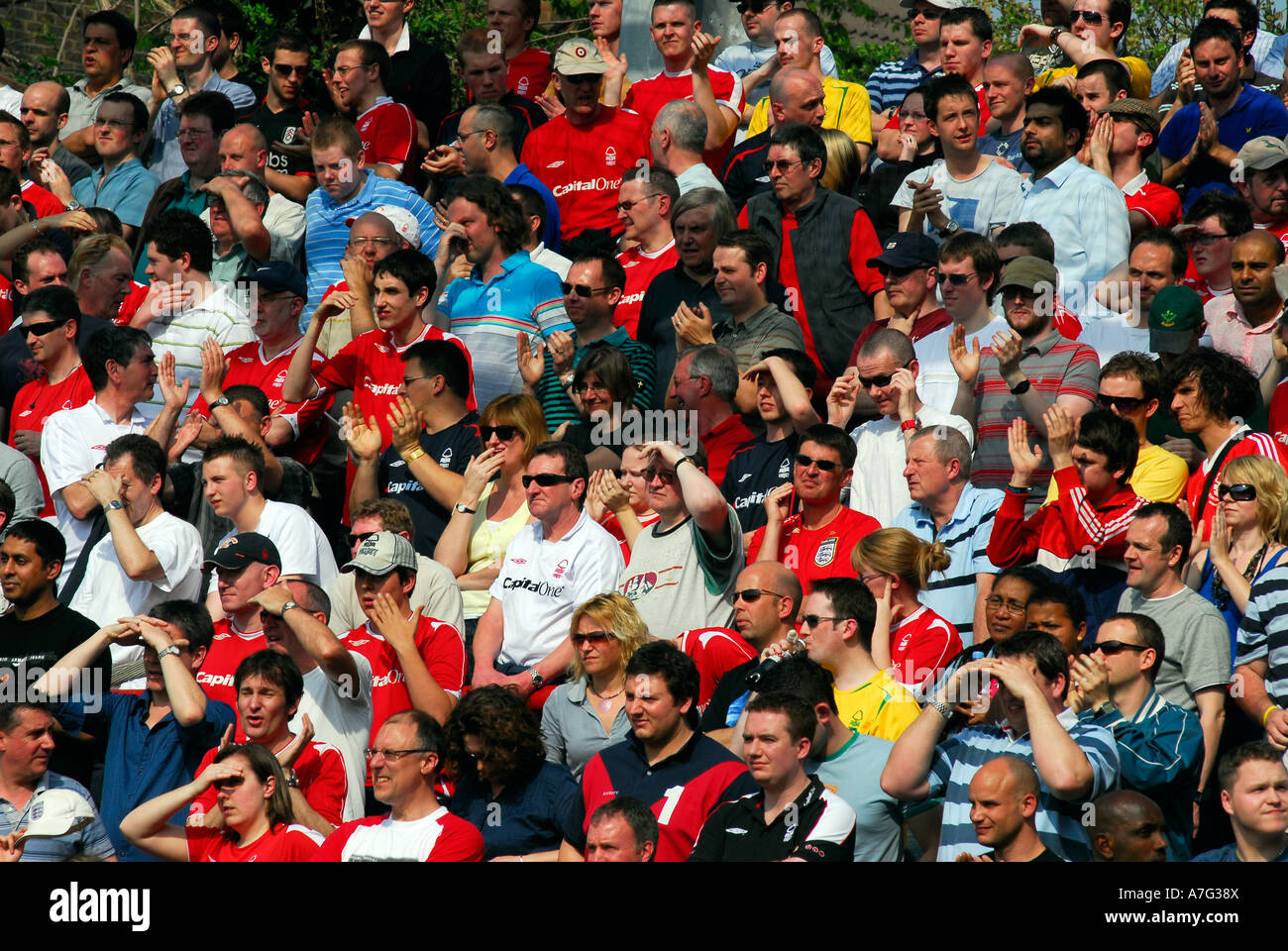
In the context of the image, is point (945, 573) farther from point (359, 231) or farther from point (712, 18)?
point (712, 18)

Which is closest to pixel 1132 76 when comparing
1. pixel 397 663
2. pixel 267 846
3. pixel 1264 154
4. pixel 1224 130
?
pixel 1224 130

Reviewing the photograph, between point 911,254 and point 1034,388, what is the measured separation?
129cm

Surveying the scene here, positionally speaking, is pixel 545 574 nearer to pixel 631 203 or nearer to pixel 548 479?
pixel 548 479

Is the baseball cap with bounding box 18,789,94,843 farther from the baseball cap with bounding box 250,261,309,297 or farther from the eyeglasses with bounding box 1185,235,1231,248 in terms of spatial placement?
the eyeglasses with bounding box 1185,235,1231,248

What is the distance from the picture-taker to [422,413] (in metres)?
10.7

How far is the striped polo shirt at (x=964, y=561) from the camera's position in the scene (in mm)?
8883

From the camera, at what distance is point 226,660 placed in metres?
9.09

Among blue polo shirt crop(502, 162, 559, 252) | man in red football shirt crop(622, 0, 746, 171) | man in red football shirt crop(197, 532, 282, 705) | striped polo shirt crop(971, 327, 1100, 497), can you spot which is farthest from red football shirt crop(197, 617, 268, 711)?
man in red football shirt crop(622, 0, 746, 171)

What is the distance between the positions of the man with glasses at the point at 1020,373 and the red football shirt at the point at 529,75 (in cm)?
571

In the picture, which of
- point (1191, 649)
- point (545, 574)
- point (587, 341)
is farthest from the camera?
point (587, 341)

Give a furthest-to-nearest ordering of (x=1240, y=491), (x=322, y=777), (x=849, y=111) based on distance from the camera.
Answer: (x=849, y=111), (x=1240, y=491), (x=322, y=777)

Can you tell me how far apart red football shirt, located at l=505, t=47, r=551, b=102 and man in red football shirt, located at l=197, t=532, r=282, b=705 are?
630cm

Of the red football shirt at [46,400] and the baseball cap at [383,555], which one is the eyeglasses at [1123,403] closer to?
the baseball cap at [383,555]

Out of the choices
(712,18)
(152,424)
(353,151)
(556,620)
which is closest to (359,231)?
(353,151)
